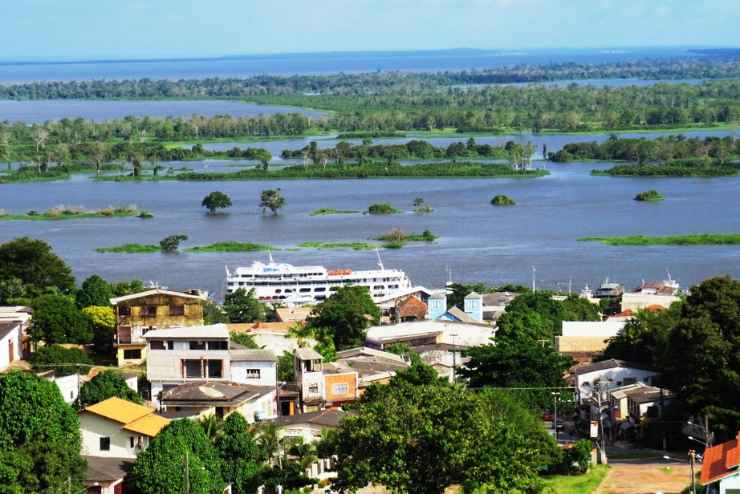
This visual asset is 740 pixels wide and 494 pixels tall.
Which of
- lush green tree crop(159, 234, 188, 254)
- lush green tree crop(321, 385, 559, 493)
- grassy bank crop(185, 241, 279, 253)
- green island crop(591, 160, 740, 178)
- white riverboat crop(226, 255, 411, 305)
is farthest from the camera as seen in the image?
green island crop(591, 160, 740, 178)

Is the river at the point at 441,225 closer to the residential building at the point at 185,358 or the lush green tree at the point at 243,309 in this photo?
the lush green tree at the point at 243,309

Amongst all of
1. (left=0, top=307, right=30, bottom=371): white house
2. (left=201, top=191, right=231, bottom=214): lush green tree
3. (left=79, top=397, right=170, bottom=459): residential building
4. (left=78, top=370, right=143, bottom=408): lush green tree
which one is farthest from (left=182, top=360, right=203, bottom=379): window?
(left=201, top=191, right=231, bottom=214): lush green tree

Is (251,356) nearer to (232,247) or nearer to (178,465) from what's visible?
(178,465)

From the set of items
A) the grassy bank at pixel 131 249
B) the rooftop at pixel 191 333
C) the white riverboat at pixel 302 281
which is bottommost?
the grassy bank at pixel 131 249

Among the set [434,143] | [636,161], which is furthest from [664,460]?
[434,143]

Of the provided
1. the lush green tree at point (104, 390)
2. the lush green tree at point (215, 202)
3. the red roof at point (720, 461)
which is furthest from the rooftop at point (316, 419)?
the lush green tree at point (215, 202)

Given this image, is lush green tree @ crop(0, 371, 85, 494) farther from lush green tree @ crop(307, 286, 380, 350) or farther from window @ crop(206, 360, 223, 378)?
lush green tree @ crop(307, 286, 380, 350)
